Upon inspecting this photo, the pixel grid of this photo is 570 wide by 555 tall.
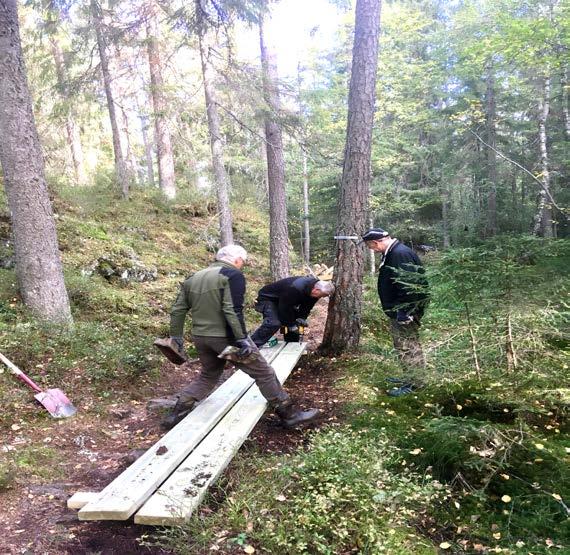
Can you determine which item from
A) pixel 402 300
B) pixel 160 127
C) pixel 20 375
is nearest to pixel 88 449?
pixel 20 375

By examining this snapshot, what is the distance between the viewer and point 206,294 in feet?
14.7

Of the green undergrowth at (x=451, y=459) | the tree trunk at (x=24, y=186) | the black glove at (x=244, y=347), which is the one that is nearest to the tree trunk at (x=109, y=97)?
the tree trunk at (x=24, y=186)

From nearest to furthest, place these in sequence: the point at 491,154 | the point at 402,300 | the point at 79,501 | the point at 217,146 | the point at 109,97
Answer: the point at 79,501
the point at 402,300
the point at 217,146
the point at 109,97
the point at 491,154

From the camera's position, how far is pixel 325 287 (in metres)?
6.25

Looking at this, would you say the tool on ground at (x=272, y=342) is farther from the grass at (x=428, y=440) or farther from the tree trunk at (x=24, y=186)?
the tree trunk at (x=24, y=186)

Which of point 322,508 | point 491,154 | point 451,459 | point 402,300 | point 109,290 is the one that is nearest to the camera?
point 322,508

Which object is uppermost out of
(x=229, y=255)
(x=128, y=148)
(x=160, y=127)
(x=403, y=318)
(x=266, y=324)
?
(x=160, y=127)

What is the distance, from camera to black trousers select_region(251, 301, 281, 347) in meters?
6.77

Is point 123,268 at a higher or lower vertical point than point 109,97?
lower

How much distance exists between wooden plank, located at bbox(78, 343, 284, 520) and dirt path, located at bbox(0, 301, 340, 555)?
232mm

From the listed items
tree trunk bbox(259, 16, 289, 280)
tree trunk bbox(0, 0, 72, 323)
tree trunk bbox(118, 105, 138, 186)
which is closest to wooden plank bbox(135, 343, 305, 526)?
tree trunk bbox(0, 0, 72, 323)

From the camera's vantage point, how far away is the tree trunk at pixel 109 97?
10.7 m

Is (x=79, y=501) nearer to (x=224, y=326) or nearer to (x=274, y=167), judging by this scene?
(x=224, y=326)

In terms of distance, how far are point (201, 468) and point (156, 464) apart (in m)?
0.36
